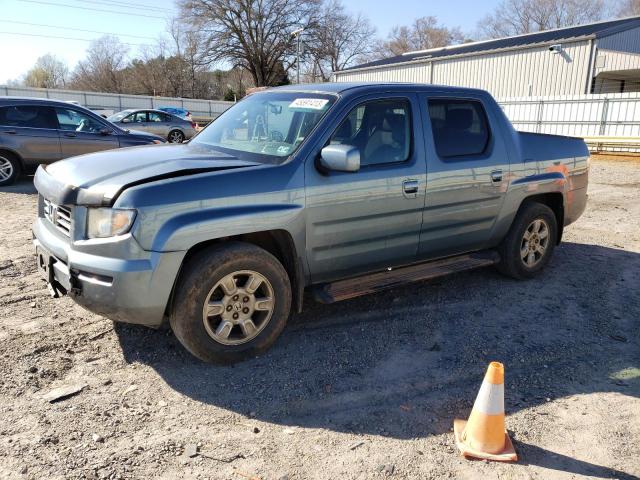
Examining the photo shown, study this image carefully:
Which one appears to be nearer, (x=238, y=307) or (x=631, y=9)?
(x=238, y=307)

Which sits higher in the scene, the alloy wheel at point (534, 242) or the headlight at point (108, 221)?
the headlight at point (108, 221)

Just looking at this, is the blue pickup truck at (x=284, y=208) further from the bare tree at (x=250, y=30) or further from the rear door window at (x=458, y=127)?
the bare tree at (x=250, y=30)

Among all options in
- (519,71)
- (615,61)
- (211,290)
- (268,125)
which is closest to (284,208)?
(211,290)

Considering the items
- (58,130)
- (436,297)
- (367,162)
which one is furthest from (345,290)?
(58,130)

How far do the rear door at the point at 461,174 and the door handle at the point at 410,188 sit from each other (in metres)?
0.15

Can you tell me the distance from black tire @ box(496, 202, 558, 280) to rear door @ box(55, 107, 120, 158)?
8.56 metres

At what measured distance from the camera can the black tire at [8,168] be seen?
10367 mm

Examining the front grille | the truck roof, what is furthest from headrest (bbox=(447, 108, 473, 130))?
the front grille

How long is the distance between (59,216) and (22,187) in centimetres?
799

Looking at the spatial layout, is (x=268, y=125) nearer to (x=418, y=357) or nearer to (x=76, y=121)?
(x=418, y=357)

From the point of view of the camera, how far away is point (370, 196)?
13.4 feet

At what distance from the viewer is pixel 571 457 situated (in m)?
2.89

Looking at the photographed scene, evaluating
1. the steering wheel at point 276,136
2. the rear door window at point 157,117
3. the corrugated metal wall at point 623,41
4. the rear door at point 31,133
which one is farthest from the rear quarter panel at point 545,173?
the corrugated metal wall at point 623,41

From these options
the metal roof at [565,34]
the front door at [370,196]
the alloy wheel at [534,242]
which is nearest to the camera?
the front door at [370,196]
